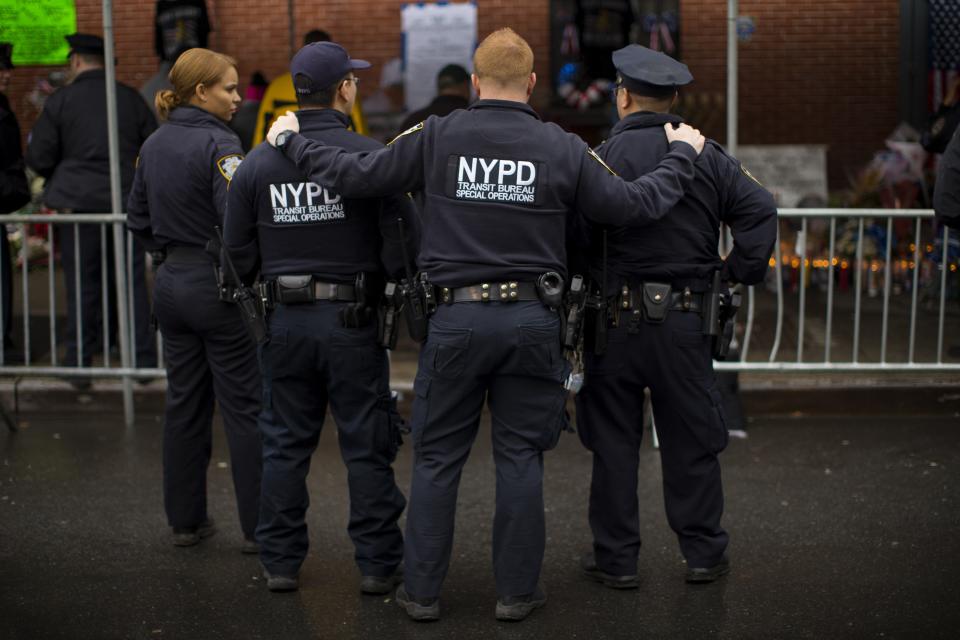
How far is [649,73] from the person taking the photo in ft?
15.8

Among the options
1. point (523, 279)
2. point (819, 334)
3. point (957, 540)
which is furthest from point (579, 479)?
point (819, 334)

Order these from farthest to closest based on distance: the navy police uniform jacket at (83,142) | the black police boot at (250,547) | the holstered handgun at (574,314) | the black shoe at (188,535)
Answer: the navy police uniform jacket at (83,142), the black shoe at (188,535), the black police boot at (250,547), the holstered handgun at (574,314)

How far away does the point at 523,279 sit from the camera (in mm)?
4551

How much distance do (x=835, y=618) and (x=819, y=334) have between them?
487 cm

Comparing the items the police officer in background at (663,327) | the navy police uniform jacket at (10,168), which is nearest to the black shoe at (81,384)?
the navy police uniform jacket at (10,168)

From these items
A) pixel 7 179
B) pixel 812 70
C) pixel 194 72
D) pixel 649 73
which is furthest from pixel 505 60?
pixel 812 70

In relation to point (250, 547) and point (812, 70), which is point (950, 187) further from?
point (812, 70)

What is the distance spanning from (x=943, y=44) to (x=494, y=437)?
900 centimetres

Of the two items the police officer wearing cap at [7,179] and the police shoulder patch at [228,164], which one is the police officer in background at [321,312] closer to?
the police shoulder patch at [228,164]

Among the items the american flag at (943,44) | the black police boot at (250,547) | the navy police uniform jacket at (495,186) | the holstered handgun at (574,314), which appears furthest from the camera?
the american flag at (943,44)

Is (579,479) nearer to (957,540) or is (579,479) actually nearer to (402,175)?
(957,540)

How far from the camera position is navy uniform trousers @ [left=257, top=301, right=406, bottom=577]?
4848 mm

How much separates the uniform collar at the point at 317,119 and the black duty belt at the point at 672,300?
3.90 ft

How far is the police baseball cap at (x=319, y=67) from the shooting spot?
15.8ft
